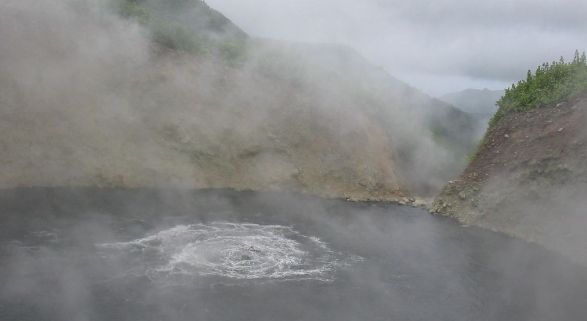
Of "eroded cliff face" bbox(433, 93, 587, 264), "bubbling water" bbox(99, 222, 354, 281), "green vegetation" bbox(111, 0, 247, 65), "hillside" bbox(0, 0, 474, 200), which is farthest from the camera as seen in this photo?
"green vegetation" bbox(111, 0, 247, 65)

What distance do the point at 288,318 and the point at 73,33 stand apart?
29.4 meters

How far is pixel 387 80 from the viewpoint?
54.7 metres

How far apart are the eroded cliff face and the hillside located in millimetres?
6715

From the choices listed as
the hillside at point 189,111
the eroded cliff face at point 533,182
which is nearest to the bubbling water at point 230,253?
the hillside at point 189,111

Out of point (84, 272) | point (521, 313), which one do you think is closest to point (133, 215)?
point (84, 272)

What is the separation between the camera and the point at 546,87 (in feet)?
128

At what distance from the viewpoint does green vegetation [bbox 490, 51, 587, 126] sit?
3647cm

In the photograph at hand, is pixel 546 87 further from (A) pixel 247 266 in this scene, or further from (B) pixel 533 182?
(A) pixel 247 266

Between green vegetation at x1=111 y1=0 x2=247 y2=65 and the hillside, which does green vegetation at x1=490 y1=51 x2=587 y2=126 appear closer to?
the hillside

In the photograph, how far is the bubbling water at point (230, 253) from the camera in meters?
20.7

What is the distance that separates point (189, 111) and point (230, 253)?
19.8 metres

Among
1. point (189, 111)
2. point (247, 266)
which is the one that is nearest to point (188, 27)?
point (189, 111)

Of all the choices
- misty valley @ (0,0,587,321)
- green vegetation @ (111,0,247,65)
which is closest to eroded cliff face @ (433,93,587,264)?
misty valley @ (0,0,587,321)

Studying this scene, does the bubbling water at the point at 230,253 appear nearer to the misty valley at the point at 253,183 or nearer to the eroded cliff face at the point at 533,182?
the misty valley at the point at 253,183
